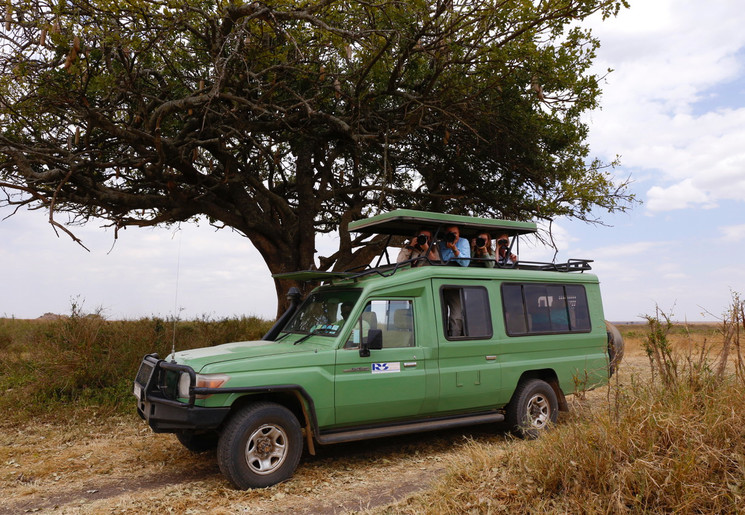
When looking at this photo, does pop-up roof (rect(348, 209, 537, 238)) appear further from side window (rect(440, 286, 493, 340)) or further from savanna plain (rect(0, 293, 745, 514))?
savanna plain (rect(0, 293, 745, 514))

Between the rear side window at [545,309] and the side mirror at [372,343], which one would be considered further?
the rear side window at [545,309]

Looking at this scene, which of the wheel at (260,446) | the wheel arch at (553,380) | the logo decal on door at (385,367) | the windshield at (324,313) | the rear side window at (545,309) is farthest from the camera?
the wheel arch at (553,380)

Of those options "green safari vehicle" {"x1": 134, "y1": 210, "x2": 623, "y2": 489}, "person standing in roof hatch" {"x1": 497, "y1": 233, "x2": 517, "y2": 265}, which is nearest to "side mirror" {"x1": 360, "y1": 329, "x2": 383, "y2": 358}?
"green safari vehicle" {"x1": 134, "y1": 210, "x2": 623, "y2": 489}

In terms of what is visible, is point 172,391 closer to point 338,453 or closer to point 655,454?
point 338,453

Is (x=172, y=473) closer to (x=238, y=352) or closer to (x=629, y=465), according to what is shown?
(x=238, y=352)

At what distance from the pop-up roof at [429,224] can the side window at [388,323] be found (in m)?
1.21

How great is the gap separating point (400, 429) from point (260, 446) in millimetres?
1783

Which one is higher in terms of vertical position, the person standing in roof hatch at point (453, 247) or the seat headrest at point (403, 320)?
the person standing in roof hatch at point (453, 247)

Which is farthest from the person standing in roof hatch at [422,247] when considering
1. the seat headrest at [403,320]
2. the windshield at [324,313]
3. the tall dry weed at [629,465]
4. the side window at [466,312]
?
the tall dry weed at [629,465]

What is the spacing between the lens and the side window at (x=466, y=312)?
7.72 metres

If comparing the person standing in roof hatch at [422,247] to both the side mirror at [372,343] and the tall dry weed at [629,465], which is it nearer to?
the side mirror at [372,343]

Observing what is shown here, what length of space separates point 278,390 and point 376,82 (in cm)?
875

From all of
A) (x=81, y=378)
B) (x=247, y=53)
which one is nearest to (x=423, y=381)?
(x=81, y=378)

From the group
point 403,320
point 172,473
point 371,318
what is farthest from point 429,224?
point 172,473
